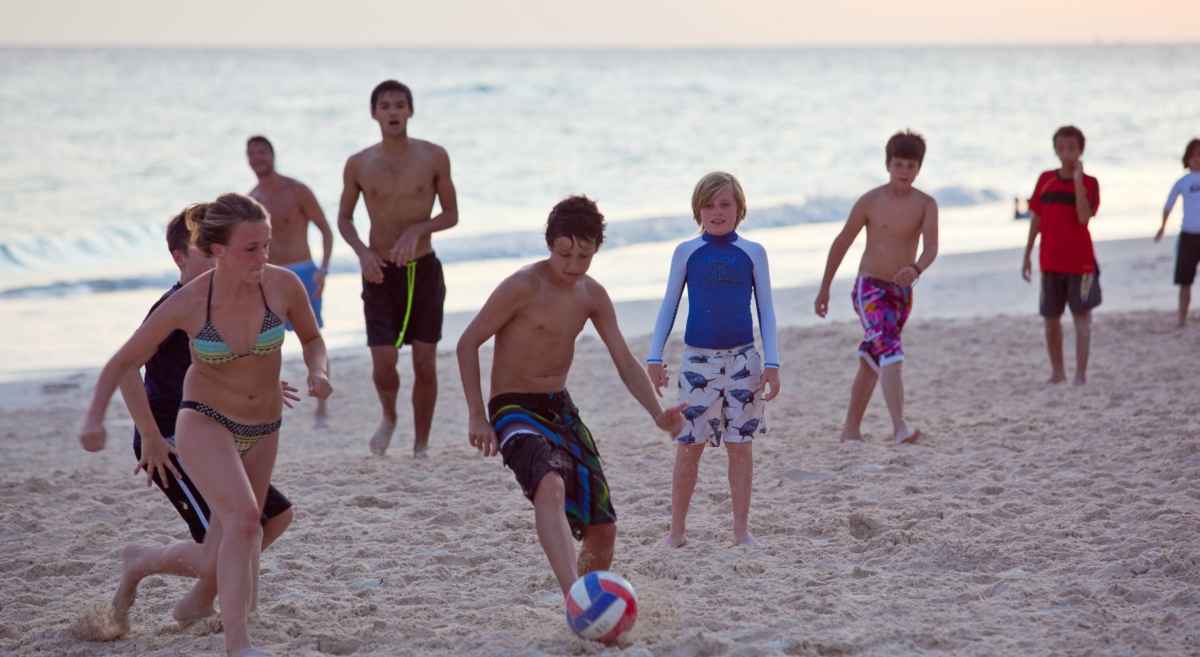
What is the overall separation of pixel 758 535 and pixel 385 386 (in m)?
2.78

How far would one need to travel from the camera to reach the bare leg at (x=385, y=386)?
6.68m

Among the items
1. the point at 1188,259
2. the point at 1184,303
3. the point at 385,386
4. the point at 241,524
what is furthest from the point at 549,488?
the point at 1188,259

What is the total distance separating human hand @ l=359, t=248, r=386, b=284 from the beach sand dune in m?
1.13

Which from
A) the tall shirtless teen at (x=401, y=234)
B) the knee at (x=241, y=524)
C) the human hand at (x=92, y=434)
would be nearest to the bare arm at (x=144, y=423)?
the human hand at (x=92, y=434)

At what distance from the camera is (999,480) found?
18.5 feet

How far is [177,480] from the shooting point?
12.7 ft

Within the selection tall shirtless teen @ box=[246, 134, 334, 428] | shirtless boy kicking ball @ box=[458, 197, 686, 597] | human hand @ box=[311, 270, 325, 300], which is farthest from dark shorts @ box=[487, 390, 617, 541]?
tall shirtless teen @ box=[246, 134, 334, 428]

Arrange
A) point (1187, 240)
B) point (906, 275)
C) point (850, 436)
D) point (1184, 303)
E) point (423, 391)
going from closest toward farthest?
point (906, 275) → point (850, 436) → point (423, 391) → point (1184, 303) → point (1187, 240)

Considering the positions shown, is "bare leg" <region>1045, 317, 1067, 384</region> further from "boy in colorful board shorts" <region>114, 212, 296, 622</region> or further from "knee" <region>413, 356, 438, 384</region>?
"boy in colorful board shorts" <region>114, 212, 296, 622</region>

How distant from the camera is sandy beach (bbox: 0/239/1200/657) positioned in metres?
3.90

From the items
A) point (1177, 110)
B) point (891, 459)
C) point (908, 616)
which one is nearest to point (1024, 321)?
point (891, 459)

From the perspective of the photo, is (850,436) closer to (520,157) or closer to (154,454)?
(154,454)

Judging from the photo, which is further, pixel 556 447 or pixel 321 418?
pixel 321 418

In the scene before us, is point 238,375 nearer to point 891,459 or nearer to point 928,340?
point 891,459
